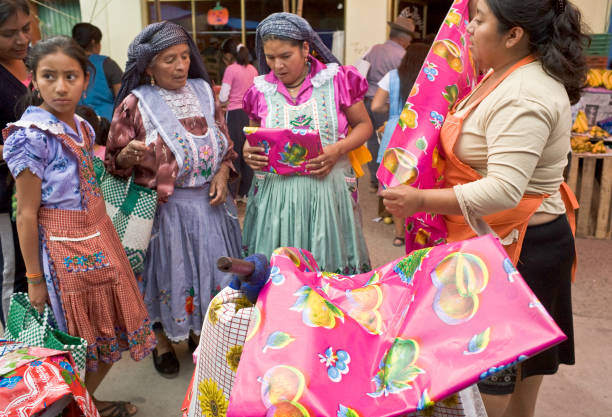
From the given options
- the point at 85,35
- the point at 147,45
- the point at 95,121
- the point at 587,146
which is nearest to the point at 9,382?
the point at 147,45

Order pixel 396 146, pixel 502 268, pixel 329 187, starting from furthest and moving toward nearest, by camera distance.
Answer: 1. pixel 329 187
2. pixel 396 146
3. pixel 502 268

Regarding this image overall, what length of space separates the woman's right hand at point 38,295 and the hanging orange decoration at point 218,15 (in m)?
7.63

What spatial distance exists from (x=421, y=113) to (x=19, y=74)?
1782 mm

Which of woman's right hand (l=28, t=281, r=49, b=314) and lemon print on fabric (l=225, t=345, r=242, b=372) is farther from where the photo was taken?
woman's right hand (l=28, t=281, r=49, b=314)

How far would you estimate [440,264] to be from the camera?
44.5 inches

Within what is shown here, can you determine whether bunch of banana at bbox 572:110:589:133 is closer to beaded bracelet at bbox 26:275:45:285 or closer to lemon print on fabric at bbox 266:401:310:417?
beaded bracelet at bbox 26:275:45:285

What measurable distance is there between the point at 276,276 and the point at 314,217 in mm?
1459

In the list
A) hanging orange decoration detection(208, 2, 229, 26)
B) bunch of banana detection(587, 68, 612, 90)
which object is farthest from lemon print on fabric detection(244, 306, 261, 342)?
hanging orange decoration detection(208, 2, 229, 26)

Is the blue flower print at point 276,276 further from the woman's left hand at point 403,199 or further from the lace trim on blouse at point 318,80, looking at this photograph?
the lace trim on blouse at point 318,80

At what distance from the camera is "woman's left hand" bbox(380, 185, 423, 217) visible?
156 cm

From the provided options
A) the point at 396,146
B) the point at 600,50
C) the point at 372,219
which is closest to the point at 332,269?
the point at 396,146

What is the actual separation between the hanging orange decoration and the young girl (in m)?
7.20

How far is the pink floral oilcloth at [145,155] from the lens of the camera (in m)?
2.51

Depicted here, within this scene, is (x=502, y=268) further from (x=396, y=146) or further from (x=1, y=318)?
(x=1, y=318)
